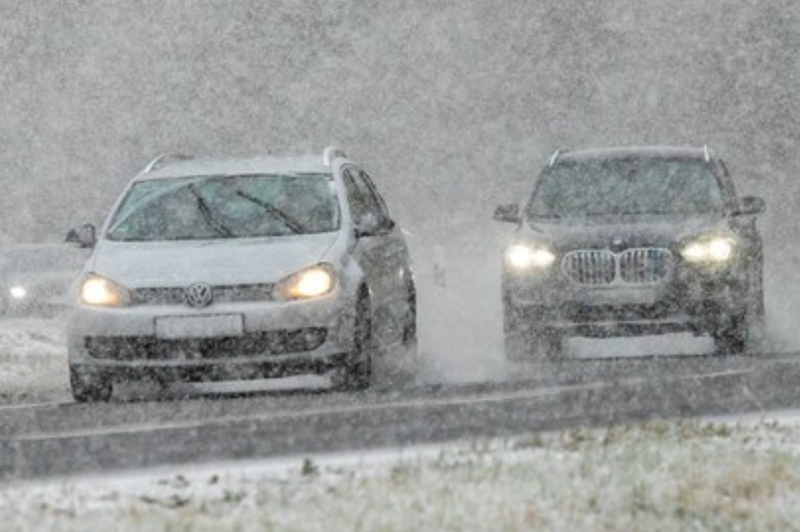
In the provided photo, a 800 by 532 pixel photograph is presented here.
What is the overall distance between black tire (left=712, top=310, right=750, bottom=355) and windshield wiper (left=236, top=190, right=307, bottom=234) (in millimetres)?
3921

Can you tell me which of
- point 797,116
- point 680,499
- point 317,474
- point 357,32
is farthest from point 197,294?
point 357,32

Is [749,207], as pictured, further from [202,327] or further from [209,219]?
[202,327]

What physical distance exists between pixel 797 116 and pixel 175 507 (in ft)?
244

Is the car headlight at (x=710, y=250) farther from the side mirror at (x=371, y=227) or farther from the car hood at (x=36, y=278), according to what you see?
the car hood at (x=36, y=278)

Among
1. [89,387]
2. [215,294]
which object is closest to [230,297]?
[215,294]

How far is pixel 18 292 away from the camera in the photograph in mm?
35094

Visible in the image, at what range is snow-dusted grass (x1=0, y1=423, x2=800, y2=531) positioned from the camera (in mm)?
8016

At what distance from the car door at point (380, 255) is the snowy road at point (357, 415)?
870 mm

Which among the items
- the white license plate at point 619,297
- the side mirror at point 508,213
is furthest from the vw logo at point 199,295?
the side mirror at point 508,213

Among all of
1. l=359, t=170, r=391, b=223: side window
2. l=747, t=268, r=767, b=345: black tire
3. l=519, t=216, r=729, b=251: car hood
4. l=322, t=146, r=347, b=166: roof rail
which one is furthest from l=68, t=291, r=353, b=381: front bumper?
l=747, t=268, r=767, b=345: black tire

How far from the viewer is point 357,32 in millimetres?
87812

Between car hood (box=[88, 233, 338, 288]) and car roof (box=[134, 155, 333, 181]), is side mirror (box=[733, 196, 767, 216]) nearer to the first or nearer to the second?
car roof (box=[134, 155, 333, 181])

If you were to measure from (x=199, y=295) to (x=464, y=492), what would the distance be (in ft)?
18.9

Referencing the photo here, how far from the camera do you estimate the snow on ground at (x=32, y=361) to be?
57.8ft
